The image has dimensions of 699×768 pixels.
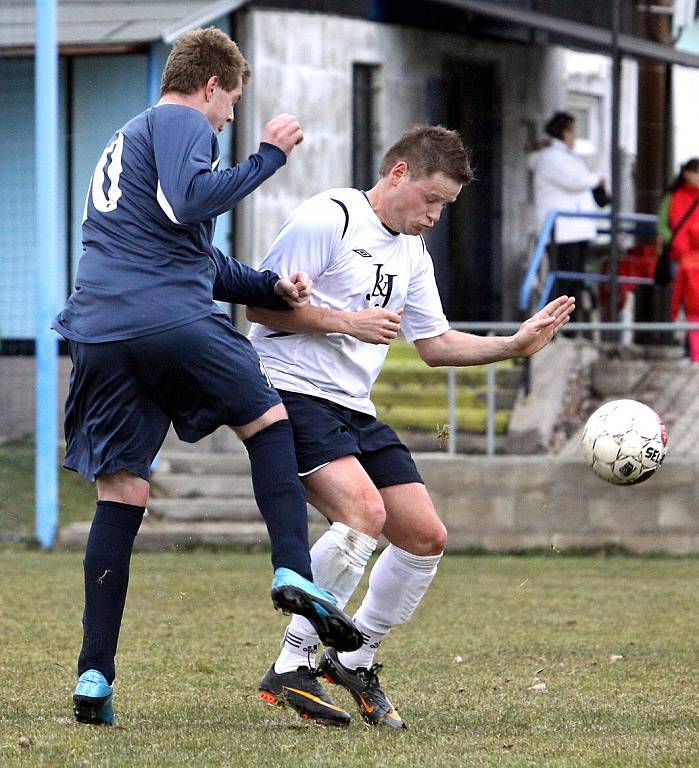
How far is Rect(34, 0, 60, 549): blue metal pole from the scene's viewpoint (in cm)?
1260

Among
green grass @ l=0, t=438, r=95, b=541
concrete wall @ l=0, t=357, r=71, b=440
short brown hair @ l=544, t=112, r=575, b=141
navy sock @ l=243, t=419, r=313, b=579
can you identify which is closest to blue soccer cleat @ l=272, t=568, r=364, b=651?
navy sock @ l=243, t=419, r=313, b=579

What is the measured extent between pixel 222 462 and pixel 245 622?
6078 millimetres

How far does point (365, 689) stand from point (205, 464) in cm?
923

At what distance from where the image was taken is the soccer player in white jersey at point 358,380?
530 cm

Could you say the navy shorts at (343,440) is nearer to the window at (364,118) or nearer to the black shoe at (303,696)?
the black shoe at (303,696)

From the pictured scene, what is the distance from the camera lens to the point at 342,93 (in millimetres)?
16641

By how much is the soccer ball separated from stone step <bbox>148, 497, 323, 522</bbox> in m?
7.46

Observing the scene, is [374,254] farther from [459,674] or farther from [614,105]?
[614,105]

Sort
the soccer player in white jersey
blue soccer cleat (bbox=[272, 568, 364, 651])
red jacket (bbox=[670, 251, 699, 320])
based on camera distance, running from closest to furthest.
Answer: blue soccer cleat (bbox=[272, 568, 364, 651]) < the soccer player in white jersey < red jacket (bbox=[670, 251, 699, 320])

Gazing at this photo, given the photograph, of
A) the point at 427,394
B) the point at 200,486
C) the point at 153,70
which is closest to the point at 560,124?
the point at 427,394

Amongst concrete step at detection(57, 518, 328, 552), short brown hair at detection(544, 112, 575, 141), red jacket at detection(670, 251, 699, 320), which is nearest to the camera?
concrete step at detection(57, 518, 328, 552)

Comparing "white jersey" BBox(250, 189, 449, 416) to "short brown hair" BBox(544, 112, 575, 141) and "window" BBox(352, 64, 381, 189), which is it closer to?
"short brown hair" BBox(544, 112, 575, 141)

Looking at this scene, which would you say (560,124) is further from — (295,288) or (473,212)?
(295,288)

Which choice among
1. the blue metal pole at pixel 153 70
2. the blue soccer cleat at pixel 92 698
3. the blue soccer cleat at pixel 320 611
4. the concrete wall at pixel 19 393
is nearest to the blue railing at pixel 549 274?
the blue metal pole at pixel 153 70
